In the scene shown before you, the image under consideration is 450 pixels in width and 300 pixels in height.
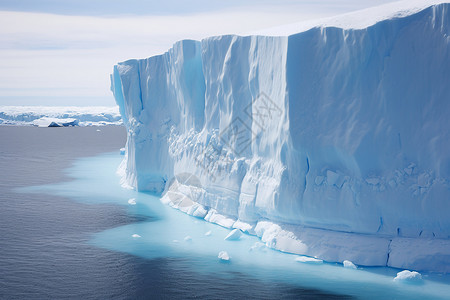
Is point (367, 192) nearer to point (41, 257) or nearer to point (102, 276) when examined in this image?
point (102, 276)

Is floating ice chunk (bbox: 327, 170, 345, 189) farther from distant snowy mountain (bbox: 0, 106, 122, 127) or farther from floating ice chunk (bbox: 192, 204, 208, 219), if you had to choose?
distant snowy mountain (bbox: 0, 106, 122, 127)

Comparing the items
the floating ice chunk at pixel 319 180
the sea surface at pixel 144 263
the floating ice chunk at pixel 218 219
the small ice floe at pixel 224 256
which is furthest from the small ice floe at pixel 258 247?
the floating ice chunk at pixel 218 219

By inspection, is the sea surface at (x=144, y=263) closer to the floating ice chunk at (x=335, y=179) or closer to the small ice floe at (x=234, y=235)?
the small ice floe at (x=234, y=235)

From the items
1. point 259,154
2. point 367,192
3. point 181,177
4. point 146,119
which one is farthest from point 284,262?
point 146,119

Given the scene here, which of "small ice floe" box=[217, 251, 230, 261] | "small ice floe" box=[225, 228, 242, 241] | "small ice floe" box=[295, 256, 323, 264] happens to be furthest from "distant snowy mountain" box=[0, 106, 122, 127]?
"small ice floe" box=[295, 256, 323, 264]

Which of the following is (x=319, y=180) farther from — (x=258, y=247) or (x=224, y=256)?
(x=224, y=256)

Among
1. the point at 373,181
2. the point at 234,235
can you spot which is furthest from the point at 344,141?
the point at 234,235
